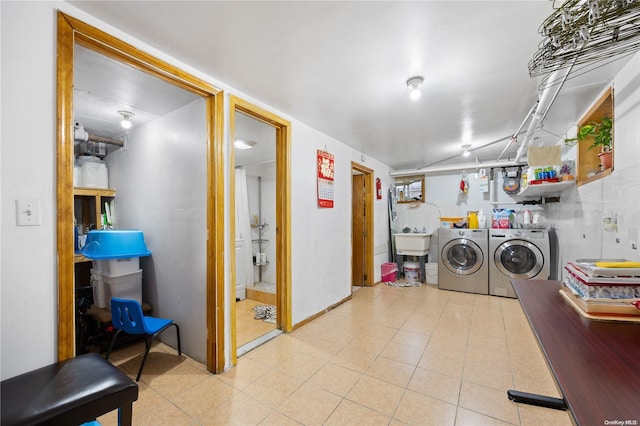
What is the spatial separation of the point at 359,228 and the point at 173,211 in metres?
3.04

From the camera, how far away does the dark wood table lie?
1.83ft

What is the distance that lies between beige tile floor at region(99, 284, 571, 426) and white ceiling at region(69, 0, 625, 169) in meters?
2.26

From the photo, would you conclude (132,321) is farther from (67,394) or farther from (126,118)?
(126,118)

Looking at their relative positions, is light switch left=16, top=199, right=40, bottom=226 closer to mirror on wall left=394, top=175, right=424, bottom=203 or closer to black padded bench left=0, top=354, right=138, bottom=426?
black padded bench left=0, top=354, right=138, bottom=426

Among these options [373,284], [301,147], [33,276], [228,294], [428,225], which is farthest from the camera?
[428,225]

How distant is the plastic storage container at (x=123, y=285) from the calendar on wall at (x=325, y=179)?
2076 mm

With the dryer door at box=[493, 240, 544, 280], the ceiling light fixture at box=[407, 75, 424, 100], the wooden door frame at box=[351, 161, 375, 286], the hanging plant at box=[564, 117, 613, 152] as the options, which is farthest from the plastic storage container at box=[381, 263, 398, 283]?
the ceiling light fixture at box=[407, 75, 424, 100]

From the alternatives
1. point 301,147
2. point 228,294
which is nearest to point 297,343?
point 228,294

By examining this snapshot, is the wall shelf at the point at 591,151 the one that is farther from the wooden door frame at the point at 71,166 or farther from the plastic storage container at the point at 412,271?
the wooden door frame at the point at 71,166

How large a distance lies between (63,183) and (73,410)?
977 millimetres

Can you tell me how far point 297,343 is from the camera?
257cm

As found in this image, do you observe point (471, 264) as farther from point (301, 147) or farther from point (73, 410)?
point (73, 410)

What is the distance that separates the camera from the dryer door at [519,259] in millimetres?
3855

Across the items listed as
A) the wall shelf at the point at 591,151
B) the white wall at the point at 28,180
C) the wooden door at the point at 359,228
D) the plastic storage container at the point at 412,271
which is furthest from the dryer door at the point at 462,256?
the white wall at the point at 28,180
